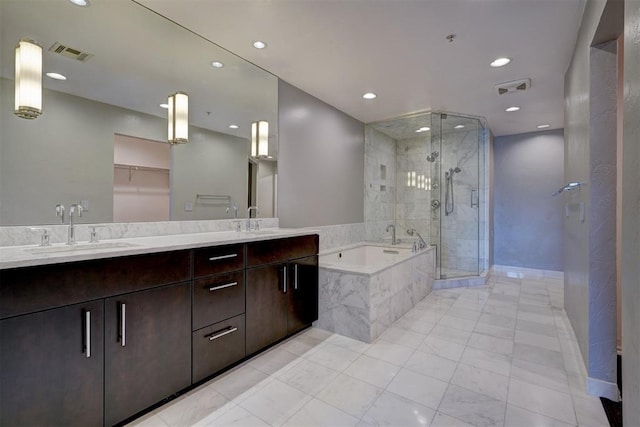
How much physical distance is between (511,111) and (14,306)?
4.95m

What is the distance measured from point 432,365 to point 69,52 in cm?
304

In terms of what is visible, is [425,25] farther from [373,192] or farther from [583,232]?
[373,192]

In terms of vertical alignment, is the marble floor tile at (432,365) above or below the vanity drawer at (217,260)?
below

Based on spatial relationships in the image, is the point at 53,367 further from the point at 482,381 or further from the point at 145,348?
the point at 482,381

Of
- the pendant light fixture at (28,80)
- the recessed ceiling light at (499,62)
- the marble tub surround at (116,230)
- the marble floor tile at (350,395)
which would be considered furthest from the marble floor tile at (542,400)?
the pendant light fixture at (28,80)

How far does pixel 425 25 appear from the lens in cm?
208

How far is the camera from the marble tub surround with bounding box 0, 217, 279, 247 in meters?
1.50

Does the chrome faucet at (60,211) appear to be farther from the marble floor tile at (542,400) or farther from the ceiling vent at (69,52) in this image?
the marble floor tile at (542,400)

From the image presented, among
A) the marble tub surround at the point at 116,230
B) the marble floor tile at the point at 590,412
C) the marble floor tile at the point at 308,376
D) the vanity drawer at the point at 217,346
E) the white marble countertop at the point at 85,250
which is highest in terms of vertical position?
the marble tub surround at the point at 116,230

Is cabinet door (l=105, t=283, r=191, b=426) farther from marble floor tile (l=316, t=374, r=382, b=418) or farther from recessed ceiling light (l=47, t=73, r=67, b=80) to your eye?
recessed ceiling light (l=47, t=73, r=67, b=80)

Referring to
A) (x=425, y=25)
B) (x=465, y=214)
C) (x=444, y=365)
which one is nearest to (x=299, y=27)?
(x=425, y=25)

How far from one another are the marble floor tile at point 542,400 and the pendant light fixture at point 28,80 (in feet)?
10.1

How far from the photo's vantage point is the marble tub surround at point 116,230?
1504 mm

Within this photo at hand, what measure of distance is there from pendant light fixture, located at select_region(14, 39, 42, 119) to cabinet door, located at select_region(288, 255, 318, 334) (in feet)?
6.03
